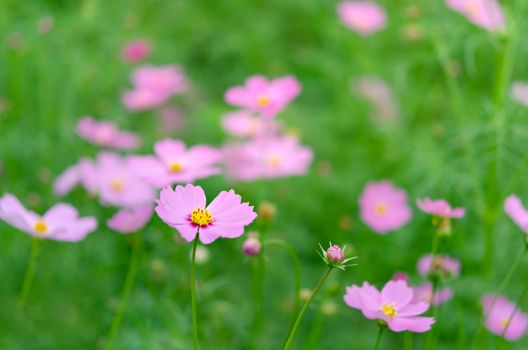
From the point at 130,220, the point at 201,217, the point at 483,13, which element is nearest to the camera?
the point at 201,217

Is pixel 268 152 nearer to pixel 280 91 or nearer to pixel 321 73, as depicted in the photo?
pixel 280 91

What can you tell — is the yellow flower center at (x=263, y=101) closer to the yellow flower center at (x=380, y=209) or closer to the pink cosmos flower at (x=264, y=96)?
the pink cosmos flower at (x=264, y=96)

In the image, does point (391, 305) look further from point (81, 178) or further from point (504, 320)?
point (81, 178)

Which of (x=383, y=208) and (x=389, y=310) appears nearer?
(x=389, y=310)

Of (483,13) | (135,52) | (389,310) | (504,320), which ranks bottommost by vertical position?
(504,320)

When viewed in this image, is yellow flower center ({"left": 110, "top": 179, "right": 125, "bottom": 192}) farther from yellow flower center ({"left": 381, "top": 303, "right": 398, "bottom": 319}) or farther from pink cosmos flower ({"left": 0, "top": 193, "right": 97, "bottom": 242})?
yellow flower center ({"left": 381, "top": 303, "right": 398, "bottom": 319})

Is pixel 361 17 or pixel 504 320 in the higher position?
Answer: pixel 361 17

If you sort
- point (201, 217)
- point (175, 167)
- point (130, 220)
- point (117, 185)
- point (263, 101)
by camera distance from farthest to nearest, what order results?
point (117, 185), point (263, 101), point (175, 167), point (130, 220), point (201, 217)

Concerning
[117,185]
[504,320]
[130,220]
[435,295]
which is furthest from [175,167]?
[504,320]
